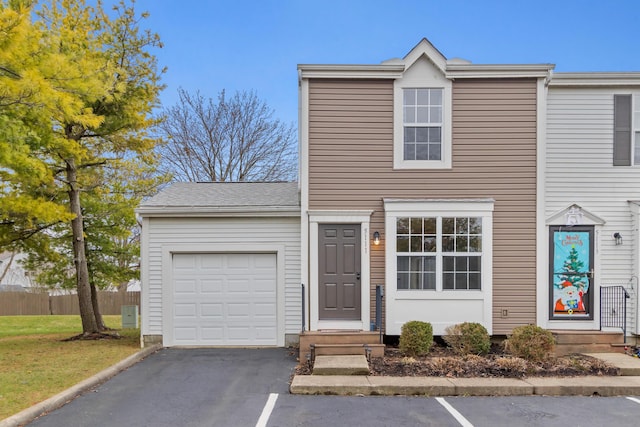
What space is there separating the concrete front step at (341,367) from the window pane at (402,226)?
2.62m

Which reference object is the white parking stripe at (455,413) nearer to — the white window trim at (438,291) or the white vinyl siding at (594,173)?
the white window trim at (438,291)

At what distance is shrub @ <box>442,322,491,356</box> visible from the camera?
24.2 ft

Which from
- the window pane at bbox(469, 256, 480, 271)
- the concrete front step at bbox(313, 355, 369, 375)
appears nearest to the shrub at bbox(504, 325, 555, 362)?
the window pane at bbox(469, 256, 480, 271)

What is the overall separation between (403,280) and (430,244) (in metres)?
0.88

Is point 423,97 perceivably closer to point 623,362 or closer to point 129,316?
point 623,362

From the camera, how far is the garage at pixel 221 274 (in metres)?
8.72

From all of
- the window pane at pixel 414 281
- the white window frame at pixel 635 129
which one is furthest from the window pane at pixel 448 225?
the white window frame at pixel 635 129

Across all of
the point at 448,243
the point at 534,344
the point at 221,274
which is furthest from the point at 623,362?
the point at 221,274

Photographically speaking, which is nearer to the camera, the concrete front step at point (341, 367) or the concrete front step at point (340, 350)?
the concrete front step at point (341, 367)

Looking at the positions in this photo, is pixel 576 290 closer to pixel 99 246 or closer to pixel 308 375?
pixel 308 375

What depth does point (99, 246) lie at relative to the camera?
37.9 feet

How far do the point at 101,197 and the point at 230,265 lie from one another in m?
4.94

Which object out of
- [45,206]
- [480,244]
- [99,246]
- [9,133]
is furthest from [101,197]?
[480,244]

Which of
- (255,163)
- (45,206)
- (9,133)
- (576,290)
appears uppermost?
(255,163)
